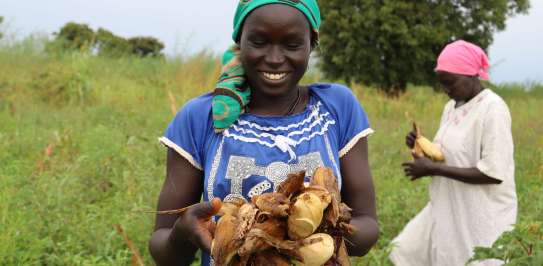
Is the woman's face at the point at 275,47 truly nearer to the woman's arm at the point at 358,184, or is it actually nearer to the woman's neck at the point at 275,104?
the woman's neck at the point at 275,104

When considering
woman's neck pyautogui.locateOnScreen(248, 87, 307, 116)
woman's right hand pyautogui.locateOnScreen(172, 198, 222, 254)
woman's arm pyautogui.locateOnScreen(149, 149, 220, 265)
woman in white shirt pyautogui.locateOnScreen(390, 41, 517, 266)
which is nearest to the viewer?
woman's right hand pyautogui.locateOnScreen(172, 198, 222, 254)

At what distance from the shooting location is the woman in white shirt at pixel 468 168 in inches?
125

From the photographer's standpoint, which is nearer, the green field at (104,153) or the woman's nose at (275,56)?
the woman's nose at (275,56)

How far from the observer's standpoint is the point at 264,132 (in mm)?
1459

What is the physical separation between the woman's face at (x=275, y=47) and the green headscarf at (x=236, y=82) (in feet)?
0.05

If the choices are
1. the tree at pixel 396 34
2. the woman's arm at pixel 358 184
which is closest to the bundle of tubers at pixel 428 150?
the woman's arm at pixel 358 184

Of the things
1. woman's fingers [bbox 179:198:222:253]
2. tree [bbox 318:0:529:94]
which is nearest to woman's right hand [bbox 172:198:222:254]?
woman's fingers [bbox 179:198:222:253]

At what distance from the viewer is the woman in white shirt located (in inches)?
125

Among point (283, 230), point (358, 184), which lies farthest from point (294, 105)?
point (283, 230)

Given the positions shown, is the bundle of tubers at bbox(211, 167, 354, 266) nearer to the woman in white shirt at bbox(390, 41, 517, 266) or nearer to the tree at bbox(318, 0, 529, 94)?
the woman in white shirt at bbox(390, 41, 517, 266)

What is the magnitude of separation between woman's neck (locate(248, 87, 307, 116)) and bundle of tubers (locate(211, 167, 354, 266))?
1.43 feet

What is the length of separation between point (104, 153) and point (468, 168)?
301 centimetres

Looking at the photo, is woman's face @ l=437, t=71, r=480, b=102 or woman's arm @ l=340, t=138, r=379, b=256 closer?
woman's arm @ l=340, t=138, r=379, b=256

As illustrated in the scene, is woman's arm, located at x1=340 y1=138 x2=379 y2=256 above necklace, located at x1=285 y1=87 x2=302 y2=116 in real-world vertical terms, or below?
below
